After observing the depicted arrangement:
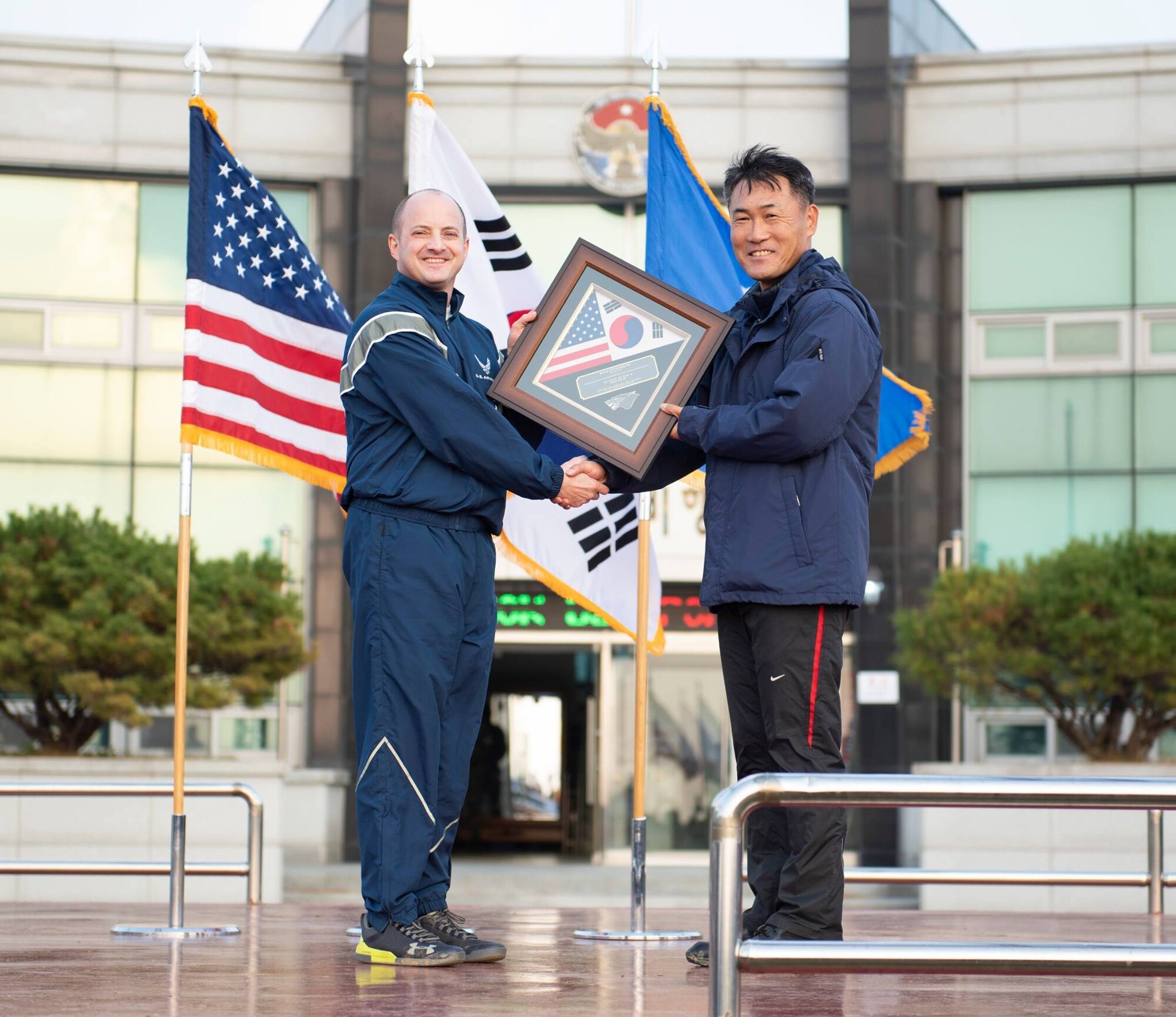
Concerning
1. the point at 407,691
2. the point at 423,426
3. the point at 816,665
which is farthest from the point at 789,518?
the point at 407,691

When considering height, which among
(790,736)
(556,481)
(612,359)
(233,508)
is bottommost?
(790,736)

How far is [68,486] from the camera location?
67.2 feet

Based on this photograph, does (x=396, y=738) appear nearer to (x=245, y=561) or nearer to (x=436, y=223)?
(x=436, y=223)

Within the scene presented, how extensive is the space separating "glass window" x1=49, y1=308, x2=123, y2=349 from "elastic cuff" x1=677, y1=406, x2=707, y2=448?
56.4 feet

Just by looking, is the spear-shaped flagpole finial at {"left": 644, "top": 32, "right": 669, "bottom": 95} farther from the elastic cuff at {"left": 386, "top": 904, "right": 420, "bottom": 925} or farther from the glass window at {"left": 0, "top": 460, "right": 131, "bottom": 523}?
the glass window at {"left": 0, "top": 460, "right": 131, "bottom": 523}

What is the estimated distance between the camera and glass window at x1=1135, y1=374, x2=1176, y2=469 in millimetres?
20109

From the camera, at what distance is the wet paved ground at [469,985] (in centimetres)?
373

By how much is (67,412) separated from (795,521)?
17.7 metres

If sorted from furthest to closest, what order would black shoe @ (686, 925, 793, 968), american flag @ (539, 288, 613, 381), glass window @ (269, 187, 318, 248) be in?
glass window @ (269, 187, 318, 248) < american flag @ (539, 288, 613, 381) < black shoe @ (686, 925, 793, 968)

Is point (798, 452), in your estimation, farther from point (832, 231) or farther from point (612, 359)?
point (832, 231)

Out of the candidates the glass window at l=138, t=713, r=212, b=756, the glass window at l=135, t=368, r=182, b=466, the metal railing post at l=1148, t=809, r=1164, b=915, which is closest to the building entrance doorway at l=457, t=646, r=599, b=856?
the glass window at l=138, t=713, r=212, b=756

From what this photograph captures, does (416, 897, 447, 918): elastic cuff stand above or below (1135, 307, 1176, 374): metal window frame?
below

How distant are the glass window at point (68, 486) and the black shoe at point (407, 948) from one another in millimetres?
16603

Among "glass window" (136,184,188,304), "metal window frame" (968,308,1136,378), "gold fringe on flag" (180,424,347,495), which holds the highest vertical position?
"glass window" (136,184,188,304)
